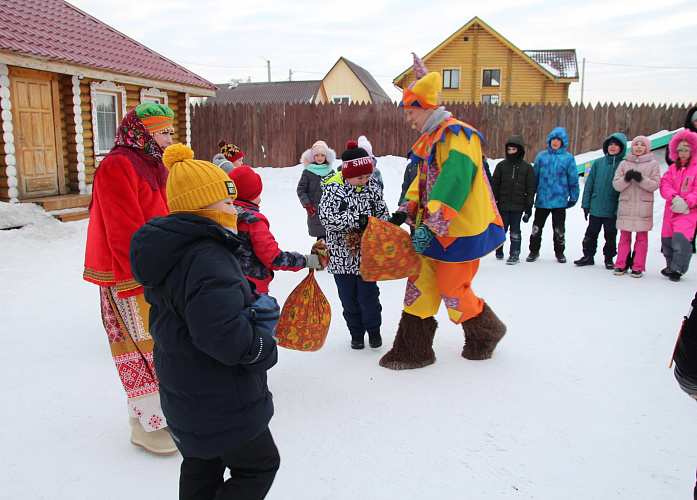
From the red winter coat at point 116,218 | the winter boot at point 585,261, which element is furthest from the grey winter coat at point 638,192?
the red winter coat at point 116,218

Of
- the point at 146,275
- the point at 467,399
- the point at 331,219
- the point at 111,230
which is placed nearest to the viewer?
the point at 146,275

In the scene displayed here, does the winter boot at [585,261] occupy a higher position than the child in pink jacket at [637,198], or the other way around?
the child in pink jacket at [637,198]

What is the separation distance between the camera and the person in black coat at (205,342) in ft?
5.28

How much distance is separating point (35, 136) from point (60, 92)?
1.19 metres

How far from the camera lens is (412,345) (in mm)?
3652

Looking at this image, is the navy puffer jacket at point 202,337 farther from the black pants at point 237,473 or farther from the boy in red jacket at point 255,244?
the boy in red jacket at point 255,244

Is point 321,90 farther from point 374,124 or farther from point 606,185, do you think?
point 606,185

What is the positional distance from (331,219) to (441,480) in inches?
76.5

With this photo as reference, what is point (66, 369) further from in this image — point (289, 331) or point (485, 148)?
point (485, 148)

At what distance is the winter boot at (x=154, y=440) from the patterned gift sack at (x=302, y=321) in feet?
2.53

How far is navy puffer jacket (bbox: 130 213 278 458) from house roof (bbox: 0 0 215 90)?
8.54 metres

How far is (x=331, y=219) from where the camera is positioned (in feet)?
12.3

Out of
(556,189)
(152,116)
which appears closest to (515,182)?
(556,189)

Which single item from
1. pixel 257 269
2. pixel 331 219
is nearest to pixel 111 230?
pixel 257 269
